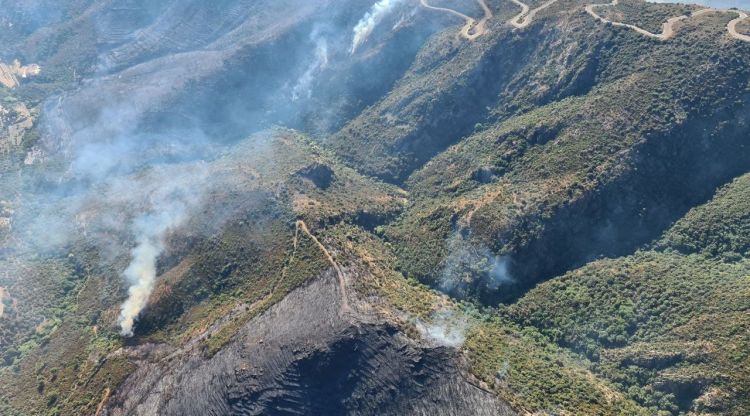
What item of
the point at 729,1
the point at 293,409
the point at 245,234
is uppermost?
the point at 729,1

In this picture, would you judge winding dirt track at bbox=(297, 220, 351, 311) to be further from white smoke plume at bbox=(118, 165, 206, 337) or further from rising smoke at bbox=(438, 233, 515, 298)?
white smoke plume at bbox=(118, 165, 206, 337)

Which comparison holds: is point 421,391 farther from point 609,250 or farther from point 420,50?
point 420,50

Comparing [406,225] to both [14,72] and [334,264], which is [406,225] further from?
[14,72]

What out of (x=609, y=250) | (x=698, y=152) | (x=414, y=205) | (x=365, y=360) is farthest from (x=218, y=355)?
(x=698, y=152)

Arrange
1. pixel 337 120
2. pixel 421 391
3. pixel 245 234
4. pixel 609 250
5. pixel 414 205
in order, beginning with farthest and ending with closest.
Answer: pixel 337 120 → pixel 414 205 → pixel 245 234 → pixel 609 250 → pixel 421 391

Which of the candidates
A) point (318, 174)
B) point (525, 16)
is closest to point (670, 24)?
point (525, 16)

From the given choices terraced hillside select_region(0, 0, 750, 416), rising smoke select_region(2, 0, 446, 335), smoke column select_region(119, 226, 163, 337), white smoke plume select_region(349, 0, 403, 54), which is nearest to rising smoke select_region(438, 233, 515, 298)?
terraced hillside select_region(0, 0, 750, 416)

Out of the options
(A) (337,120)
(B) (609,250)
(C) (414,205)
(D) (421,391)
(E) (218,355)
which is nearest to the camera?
(D) (421,391)
